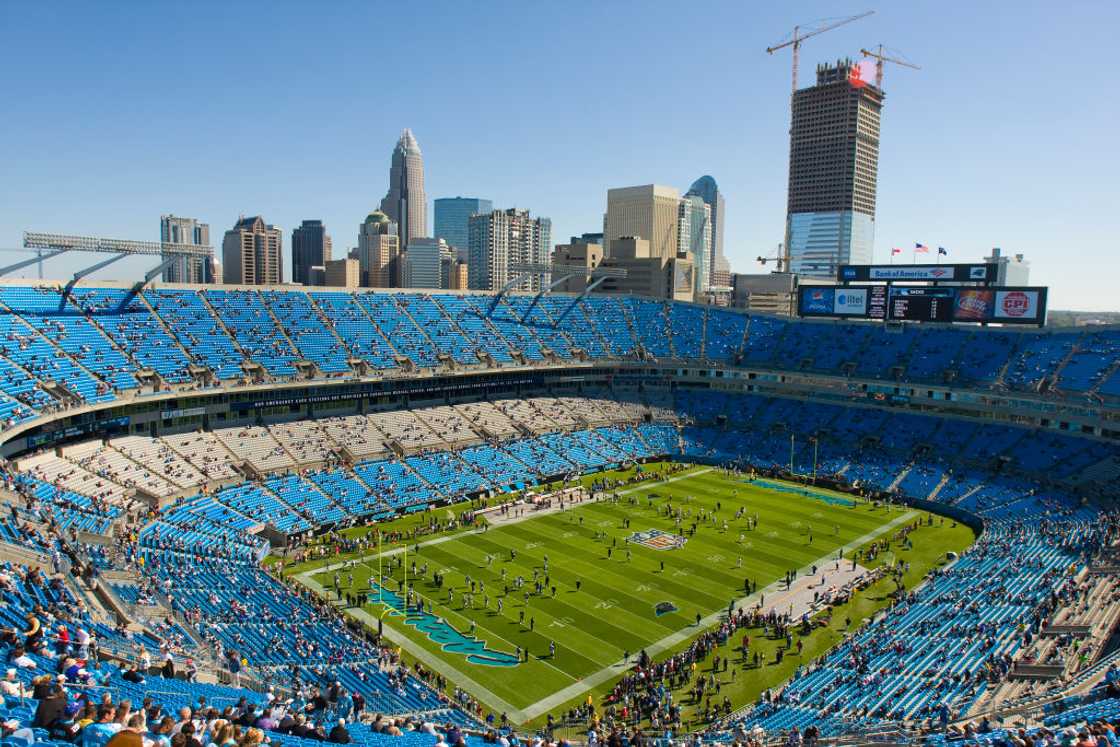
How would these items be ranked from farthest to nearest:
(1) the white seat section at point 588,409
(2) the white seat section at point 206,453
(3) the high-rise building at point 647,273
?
(3) the high-rise building at point 647,273 < (1) the white seat section at point 588,409 < (2) the white seat section at point 206,453

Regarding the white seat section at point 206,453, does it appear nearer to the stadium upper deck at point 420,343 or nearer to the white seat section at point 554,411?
the stadium upper deck at point 420,343

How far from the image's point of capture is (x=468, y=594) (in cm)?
3869

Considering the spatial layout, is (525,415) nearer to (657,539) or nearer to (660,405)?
(660,405)

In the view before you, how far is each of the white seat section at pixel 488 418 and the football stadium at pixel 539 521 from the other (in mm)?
368

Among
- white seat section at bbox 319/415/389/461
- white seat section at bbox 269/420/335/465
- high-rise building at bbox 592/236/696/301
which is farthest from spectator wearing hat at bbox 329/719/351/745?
high-rise building at bbox 592/236/696/301

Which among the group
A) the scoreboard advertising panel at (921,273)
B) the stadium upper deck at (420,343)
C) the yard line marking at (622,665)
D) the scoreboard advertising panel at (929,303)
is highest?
the scoreboard advertising panel at (921,273)

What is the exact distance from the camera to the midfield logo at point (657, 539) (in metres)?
46.2

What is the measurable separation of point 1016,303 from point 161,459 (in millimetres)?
65636

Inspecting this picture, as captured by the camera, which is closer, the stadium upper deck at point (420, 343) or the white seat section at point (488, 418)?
the stadium upper deck at point (420, 343)

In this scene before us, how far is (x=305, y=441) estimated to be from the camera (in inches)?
2167

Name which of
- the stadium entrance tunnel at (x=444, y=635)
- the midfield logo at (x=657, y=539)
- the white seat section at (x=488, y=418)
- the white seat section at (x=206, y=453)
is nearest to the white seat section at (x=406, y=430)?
the white seat section at (x=488, y=418)

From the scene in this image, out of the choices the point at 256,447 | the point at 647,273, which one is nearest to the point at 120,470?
the point at 256,447

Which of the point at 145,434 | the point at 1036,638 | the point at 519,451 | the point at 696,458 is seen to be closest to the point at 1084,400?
the point at 696,458

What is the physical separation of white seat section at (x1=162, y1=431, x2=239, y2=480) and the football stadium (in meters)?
0.25
